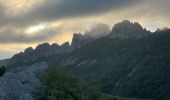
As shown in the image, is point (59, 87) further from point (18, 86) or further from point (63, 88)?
point (18, 86)

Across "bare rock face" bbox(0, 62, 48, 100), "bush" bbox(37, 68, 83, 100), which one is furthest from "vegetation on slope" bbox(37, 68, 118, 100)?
"bare rock face" bbox(0, 62, 48, 100)

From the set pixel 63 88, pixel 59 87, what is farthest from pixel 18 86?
pixel 63 88

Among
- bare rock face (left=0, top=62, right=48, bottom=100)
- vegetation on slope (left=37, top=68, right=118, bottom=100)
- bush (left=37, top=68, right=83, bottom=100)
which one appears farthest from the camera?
vegetation on slope (left=37, top=68, right=118, bottom=100)

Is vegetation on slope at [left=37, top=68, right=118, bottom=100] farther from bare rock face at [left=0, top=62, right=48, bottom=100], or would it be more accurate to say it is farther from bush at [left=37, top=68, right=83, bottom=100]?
bare rock face at [left=0, top=62, right=48, bottom=100]

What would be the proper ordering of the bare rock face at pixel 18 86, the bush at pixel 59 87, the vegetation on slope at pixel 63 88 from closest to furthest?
the bare rock face at pixel 18 86
the bush at pixel 59 87
the vegetation on slope at pixel 63 88

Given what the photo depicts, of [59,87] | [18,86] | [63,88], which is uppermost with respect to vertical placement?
[18,86]

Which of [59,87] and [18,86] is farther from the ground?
[18,86]

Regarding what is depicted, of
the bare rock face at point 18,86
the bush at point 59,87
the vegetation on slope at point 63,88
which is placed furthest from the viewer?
the vegetation on slope at point 63,88

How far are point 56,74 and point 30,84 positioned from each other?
3.63 m

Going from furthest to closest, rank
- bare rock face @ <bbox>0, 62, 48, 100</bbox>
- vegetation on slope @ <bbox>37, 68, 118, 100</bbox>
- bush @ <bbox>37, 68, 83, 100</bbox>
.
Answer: vegetation on slope @ <bbox>37, 68, 118, 100</bbox>, bush @ <bbox>37, 68, 83, 100</bbox>, bare rock face @ <bbox>0, 62, 48, 100</bbox>

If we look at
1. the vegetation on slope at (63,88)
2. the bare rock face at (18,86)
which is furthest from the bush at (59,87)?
the bare rock face at (18,86)

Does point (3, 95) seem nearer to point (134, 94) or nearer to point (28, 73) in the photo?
point (28, 73)

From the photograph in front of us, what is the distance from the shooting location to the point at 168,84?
650 ft

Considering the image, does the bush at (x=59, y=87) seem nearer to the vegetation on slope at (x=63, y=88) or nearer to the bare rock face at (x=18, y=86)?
the vegetation on slope at (x=63, y=88)
